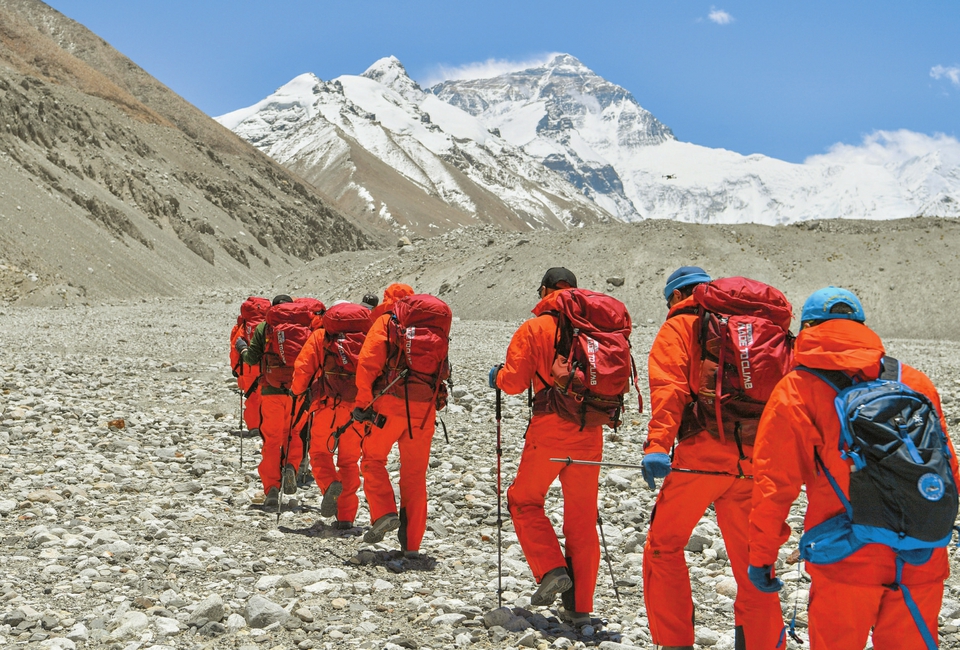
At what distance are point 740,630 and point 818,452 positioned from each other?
5.15 ft

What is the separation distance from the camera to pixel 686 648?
5098mm

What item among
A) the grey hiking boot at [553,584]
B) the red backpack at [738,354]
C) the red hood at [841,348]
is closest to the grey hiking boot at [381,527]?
the grey hiking boot at [553,584]

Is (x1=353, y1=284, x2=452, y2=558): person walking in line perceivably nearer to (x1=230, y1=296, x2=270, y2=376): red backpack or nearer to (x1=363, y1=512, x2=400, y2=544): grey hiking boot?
(x1=363, y1=512, x2=400, y2=544): grey hiking boot

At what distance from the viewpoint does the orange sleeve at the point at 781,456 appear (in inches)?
152

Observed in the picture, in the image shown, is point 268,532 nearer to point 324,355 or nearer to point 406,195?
point 324,355

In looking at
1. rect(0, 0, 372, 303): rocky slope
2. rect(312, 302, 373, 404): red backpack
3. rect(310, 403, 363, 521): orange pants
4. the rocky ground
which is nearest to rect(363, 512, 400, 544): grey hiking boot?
the rocky ground

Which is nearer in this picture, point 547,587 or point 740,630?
point 740,630

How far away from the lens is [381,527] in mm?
7723

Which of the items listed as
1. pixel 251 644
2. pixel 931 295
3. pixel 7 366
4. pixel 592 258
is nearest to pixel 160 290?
pixel 592 258

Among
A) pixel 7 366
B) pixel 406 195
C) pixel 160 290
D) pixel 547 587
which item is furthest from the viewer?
pixel 406 195

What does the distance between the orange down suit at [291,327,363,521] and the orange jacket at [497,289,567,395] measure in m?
2.76

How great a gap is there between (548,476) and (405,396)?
6.11ft

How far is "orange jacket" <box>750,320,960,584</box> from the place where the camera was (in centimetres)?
367

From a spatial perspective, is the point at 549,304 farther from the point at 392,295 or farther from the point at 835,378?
the point at 835,378
